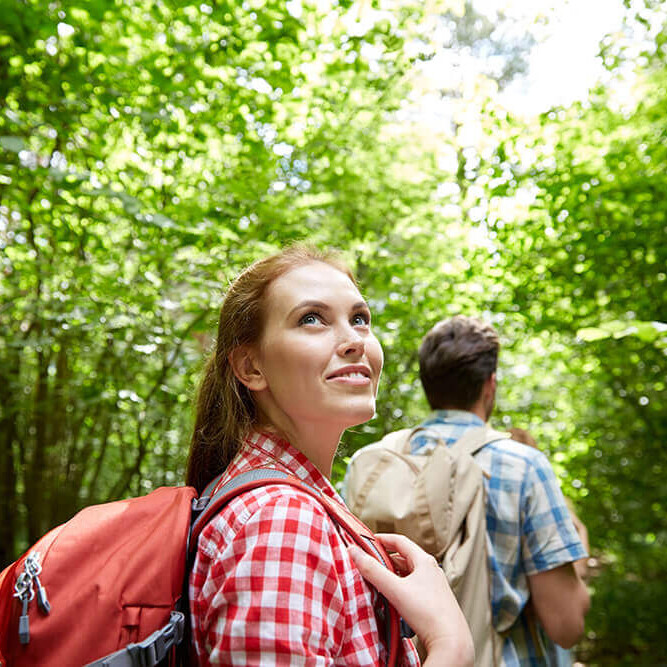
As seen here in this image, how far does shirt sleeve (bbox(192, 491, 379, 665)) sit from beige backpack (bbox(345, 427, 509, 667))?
3.36 feet

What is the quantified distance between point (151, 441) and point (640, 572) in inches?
227

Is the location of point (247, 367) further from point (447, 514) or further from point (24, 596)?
point (447, 514)

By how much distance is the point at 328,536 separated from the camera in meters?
1.06

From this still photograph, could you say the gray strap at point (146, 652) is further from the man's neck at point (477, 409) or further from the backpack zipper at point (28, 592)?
the man's neck at point (477, 409)

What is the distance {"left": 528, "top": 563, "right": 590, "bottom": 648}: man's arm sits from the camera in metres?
2.11

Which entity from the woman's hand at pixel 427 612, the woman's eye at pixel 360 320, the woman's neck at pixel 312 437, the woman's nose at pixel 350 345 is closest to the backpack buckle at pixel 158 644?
the woman's hand at pixel 427 612

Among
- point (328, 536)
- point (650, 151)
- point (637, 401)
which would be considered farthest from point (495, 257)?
point (328, 536)

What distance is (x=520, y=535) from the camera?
217cm

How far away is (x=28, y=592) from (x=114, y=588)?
136 mm

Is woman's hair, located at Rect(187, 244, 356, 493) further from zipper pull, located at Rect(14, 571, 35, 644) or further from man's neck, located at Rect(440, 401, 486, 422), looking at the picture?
man's neck, located at Rect(440, 401, 486, 422)

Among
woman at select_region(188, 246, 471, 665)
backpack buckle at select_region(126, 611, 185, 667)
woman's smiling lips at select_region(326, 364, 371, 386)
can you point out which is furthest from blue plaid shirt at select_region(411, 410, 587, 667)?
backpack buckle at select_region(126, 611, 185, 667)

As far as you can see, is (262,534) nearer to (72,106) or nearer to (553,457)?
(72,106)

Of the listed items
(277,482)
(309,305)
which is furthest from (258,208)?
(277,482)

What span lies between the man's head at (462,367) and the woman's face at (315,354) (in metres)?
1.20
